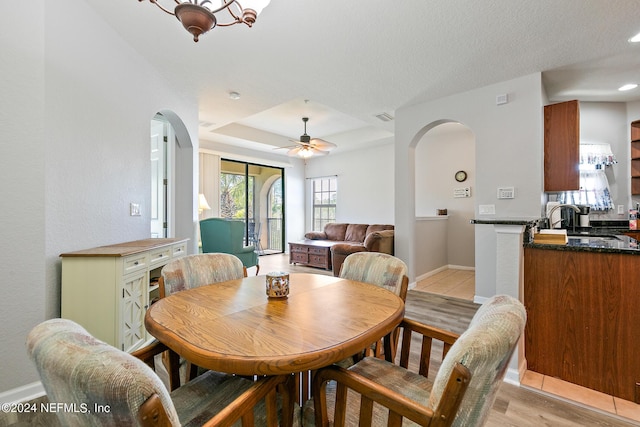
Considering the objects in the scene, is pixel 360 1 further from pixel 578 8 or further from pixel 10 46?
pixel 10 46

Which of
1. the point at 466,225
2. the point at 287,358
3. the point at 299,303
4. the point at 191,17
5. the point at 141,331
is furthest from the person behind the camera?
the point at 466,225

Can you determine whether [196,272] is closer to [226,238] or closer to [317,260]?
[226,238]

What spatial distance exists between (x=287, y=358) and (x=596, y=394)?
2.10m

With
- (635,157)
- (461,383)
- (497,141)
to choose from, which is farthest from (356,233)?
(461,383)

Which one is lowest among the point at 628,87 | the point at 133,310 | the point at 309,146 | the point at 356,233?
the point at 133,310

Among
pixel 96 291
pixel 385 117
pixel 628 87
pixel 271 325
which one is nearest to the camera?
pixel 271 325

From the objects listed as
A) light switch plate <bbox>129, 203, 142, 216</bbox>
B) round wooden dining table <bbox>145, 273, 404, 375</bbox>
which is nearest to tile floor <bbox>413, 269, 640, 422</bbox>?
round wooden dining table <bbox>145, 273, 404, 375</bbox>

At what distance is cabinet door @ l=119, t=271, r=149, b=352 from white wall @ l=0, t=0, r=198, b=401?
0.23m

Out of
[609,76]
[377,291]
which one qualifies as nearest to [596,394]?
[377,291]

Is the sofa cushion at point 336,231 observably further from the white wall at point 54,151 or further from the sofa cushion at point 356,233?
the white wall at point 54,151

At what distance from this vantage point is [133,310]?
6.88 feet

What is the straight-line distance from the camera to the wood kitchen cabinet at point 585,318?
65.2 inches

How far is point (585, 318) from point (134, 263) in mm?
3033

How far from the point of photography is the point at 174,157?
13.2ft
